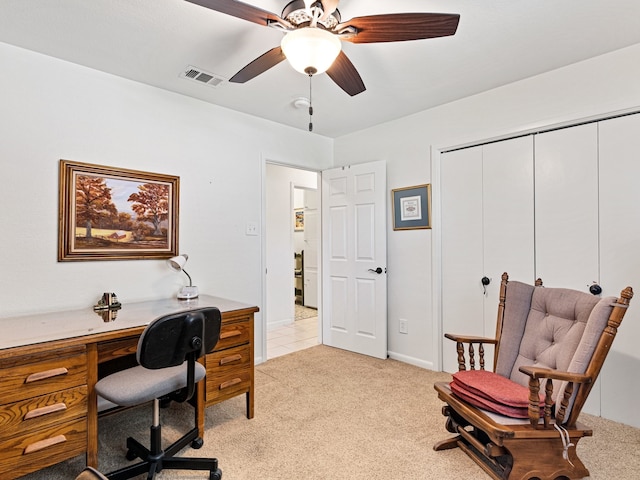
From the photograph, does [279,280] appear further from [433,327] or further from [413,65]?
[413,65]

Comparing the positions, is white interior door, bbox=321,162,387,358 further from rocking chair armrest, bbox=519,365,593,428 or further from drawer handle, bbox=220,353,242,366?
rocking chair armrest, bbox=519,365,593,428

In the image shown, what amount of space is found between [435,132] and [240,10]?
2240 millimetres

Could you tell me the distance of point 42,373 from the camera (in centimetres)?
154

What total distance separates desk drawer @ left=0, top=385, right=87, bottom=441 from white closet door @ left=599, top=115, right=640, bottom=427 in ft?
10.2

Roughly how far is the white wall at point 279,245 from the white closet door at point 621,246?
3.40 meters

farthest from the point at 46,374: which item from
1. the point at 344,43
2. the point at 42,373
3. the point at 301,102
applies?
the point at 301,102

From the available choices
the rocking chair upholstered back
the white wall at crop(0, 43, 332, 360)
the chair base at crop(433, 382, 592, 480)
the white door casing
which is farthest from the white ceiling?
the white door casing

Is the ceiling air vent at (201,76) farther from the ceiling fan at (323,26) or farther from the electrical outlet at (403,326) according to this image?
the electrical outlet at (403,326)

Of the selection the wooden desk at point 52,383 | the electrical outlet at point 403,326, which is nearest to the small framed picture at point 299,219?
the electrical outlet at point 403,326

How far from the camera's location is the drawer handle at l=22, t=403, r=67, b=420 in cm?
151

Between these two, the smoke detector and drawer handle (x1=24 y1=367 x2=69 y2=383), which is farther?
the smoke detector

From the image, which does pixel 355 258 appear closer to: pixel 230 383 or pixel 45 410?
pixel 230 383

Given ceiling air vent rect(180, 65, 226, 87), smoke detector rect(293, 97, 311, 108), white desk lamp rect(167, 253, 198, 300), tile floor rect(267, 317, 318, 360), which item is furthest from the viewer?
tile floor rect(267, 317, 318, 360)

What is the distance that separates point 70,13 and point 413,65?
6.75ft
